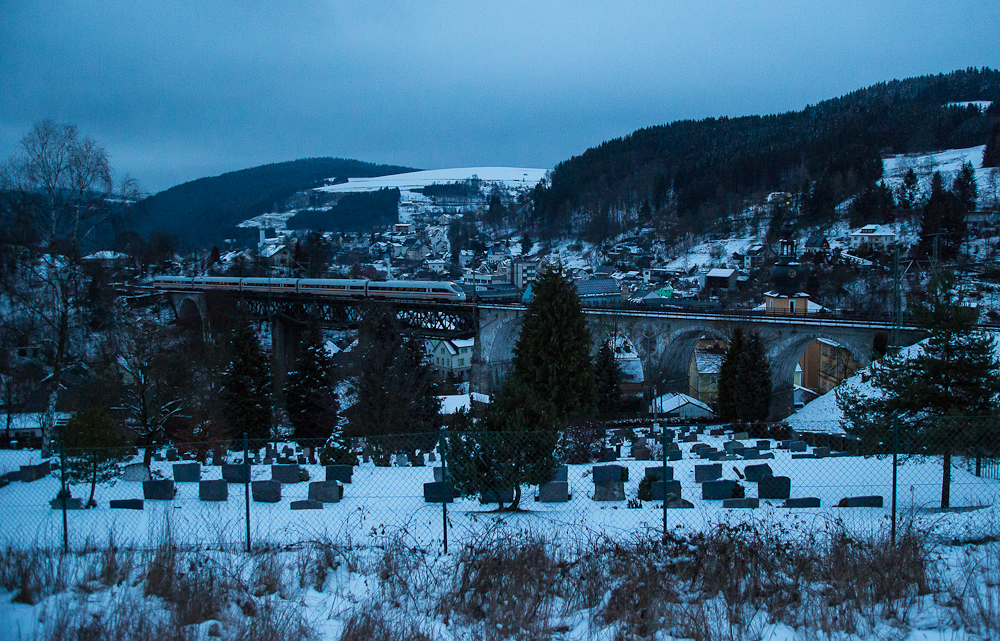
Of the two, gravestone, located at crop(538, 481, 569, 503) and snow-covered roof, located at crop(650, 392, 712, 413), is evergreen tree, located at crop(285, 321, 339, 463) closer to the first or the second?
snow-covered roof, located at crop(650, 392, 712, 413)

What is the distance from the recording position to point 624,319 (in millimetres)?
30250

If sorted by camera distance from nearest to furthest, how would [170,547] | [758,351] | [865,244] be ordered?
[170,547]
[758,351]
[865,244]

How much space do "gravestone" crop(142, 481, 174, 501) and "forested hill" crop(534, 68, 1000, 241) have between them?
66.2 meters

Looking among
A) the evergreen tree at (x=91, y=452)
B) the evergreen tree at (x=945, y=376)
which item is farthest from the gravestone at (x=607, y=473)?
the evergreen tree at (x=91, y=452)

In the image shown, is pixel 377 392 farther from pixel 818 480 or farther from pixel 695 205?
pixel 695 205

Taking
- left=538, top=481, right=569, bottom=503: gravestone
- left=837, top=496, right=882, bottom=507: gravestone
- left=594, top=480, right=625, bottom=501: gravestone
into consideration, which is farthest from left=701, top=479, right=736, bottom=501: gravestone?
left=538, top=481, right=569, bottom=503: gravestone

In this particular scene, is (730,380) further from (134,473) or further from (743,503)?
(134,473)

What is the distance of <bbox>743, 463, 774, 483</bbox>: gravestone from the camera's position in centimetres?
929

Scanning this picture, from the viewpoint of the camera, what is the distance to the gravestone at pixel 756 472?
9.29 meters

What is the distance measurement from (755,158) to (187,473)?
88.0m

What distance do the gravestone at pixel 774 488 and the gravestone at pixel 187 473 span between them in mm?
7775

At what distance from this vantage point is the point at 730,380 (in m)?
23.0

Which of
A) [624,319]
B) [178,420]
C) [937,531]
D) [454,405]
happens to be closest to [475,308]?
[624,319]

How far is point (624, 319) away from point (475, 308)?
310 inches
